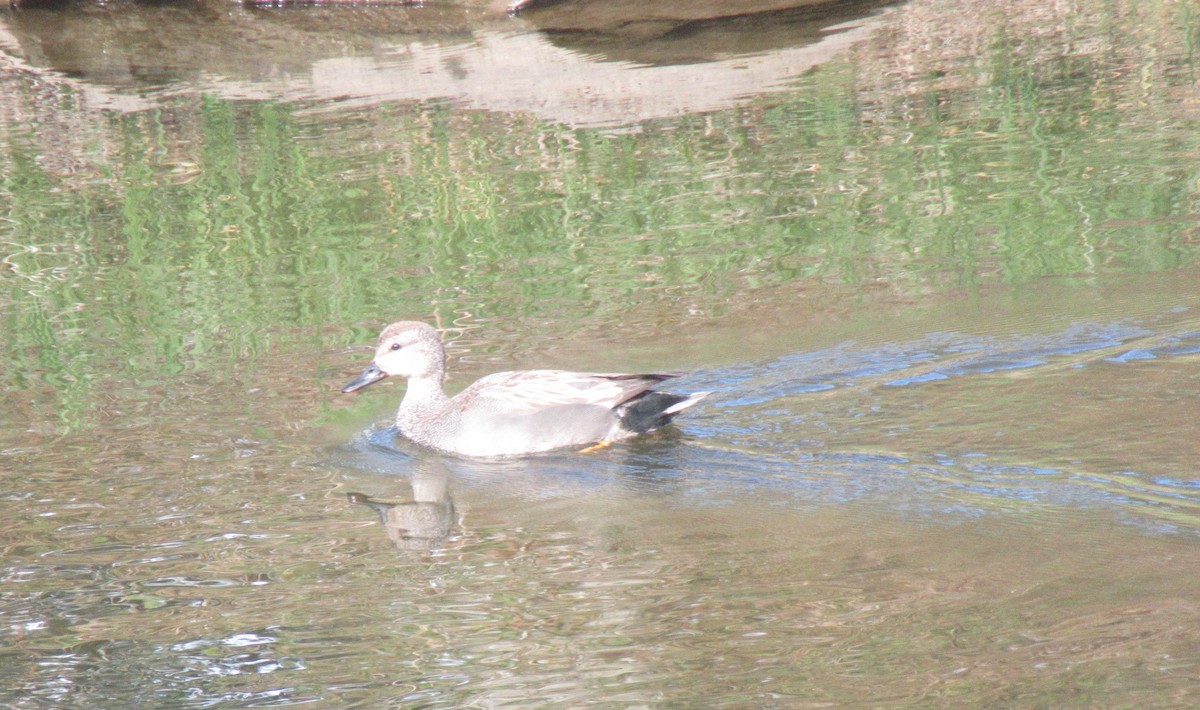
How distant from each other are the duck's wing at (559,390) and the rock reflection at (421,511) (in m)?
0.44

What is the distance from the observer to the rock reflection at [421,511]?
5.71m

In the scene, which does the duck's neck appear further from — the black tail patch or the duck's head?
the black tail patch

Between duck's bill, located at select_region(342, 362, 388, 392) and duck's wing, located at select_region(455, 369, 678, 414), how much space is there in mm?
628

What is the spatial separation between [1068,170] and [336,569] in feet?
22.2

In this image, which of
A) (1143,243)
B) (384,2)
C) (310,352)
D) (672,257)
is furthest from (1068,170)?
(384,2)

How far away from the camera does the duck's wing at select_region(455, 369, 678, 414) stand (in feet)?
22.4

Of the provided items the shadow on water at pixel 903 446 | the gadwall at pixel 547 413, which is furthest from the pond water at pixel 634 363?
the gadwall at pixel 547 413

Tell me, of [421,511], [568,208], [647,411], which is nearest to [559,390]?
[647,411]

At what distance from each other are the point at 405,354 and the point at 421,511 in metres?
1.54

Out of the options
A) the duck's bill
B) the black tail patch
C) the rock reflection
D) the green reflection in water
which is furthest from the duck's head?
the black tail patch

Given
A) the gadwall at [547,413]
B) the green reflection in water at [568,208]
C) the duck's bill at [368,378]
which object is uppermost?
the green reflection in water at [568,208]

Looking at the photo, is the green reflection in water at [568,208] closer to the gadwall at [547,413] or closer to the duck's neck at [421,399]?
the duck's neck at [421,399]

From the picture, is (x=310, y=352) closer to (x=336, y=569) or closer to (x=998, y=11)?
(x=336, y=569)

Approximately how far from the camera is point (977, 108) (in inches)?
483
